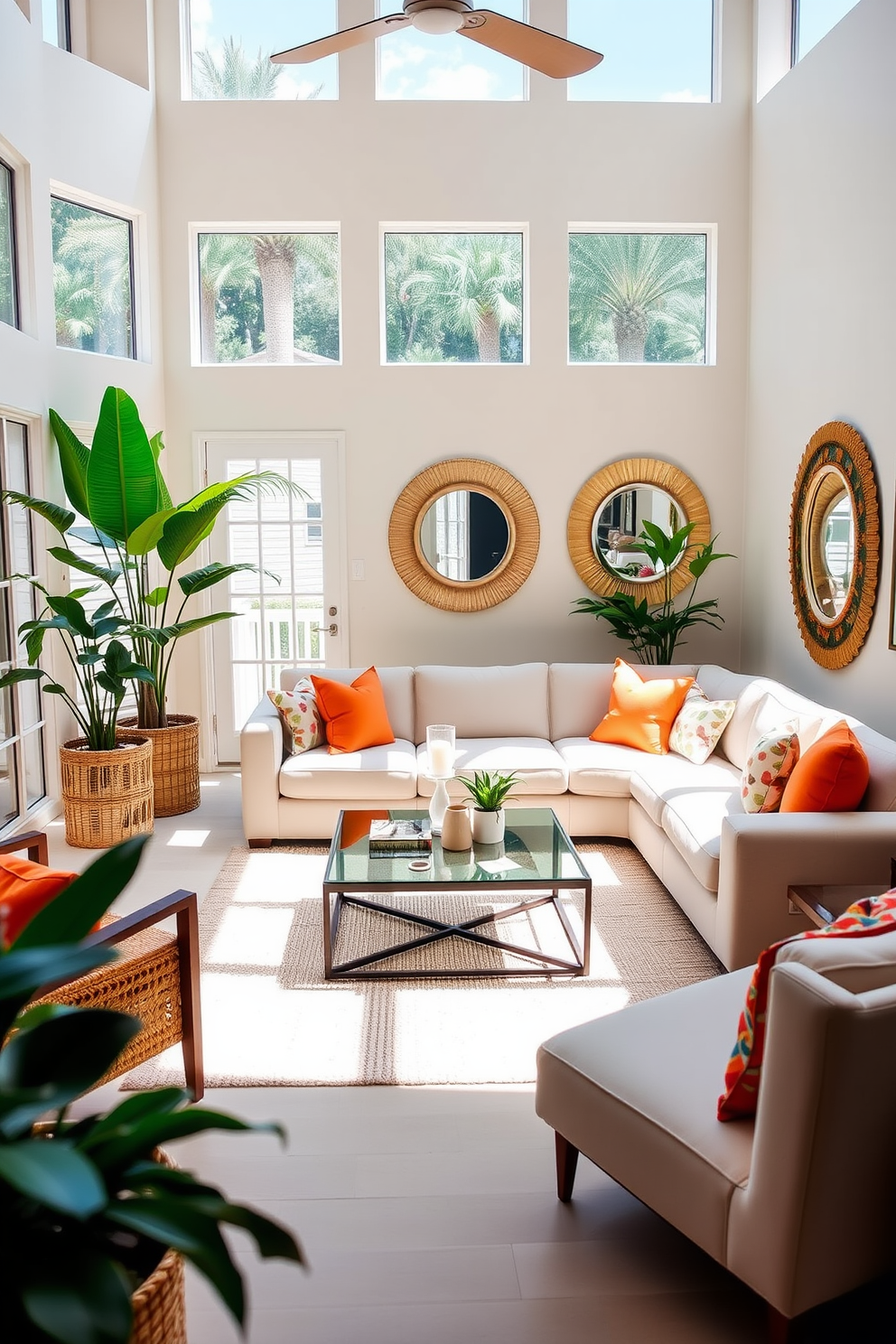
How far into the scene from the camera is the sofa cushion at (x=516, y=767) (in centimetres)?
480

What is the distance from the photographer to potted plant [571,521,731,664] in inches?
231

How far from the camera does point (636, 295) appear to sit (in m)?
6.23

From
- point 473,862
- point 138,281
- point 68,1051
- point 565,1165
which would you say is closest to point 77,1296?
point 68,1051

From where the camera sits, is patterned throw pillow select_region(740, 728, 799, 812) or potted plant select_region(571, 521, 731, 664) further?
potted plant select_region(571, 521, 731, 664)

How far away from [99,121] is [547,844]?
13.8 feet

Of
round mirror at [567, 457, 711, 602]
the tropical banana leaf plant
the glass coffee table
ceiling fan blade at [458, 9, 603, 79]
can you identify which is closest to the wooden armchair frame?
the glass coffee table

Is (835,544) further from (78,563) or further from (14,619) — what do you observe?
(14,619)

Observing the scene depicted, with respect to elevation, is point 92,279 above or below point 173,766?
above

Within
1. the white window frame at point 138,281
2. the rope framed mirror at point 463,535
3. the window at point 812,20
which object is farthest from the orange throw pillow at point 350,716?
the window at point 812,20

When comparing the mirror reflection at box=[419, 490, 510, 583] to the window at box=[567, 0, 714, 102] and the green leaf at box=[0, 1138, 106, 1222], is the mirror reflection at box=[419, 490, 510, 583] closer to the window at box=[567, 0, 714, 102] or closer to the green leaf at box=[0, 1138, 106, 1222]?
the window at box=[567, 0, 714, 102]

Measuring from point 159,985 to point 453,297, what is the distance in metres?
4.64

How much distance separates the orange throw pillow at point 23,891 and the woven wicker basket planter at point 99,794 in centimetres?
249

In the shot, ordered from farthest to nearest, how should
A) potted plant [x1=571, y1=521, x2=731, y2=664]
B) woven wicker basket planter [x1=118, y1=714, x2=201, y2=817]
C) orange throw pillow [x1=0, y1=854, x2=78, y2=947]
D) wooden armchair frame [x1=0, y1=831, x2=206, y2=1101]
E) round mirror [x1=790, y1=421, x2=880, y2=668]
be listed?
1. potted plant [x1=571, y1=521, x2=731, y2=664]
2. woven wicker basket planter [x1=118, y1=714, x2=201, y2=817]
3. round mirror [x1=790, y1=421, x2=880, y2=668]
4. wooden armchair frame [x1=0, y1=831, x2=206, y2=1101]
5. orange throw pillow [x1=0, y1=854, x2=78, y2=947]

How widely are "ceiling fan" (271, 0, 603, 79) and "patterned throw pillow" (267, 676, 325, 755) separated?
2645 millimetres
